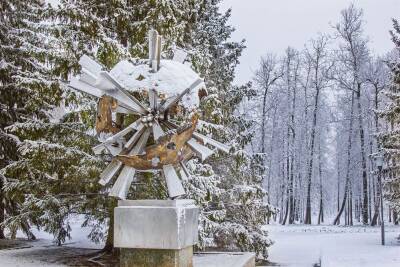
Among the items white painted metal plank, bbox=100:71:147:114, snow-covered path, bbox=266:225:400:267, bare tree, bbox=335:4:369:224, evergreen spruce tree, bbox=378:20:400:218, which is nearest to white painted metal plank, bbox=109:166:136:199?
white painted metal plank, bbox=100:71:147:114

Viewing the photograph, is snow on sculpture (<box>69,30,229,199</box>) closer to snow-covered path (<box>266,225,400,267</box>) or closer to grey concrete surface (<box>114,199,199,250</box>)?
grey concrete surface (<box>114,199,199,250</box>)

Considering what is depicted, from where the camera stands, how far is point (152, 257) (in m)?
6.66

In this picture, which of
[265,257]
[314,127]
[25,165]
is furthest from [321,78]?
[25,165]

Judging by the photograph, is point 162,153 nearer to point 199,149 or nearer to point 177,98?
point 199,149

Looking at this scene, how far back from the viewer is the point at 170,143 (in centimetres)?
685

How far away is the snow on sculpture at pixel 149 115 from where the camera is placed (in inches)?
271

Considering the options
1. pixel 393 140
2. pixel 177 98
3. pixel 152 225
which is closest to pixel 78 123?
pixel 177 98

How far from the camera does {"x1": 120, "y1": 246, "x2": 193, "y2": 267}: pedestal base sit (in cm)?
659

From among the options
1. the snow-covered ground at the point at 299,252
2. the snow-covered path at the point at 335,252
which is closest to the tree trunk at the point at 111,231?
the snow-covered ground at the point at 299,252

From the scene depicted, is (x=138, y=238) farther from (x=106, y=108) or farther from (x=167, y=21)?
(x=167, y=21)

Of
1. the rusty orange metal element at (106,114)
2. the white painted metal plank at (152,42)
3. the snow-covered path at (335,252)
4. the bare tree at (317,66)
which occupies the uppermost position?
the bare tree at (317,66)

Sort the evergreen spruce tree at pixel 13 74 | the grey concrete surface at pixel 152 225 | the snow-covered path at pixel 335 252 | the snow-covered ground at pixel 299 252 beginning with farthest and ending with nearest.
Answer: the evergreen spruce tree at pixel 13 74 < the snow-covered path at pixel 335 252 < the snow-covered ground at pixel 299 252 < the grey concrete surface at pixel 152 225

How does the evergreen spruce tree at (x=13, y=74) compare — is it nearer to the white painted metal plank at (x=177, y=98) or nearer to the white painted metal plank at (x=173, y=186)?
the white painted metal plank at (x=177, y=98)

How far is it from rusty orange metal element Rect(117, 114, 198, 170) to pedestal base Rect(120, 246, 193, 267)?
45.5 inches
